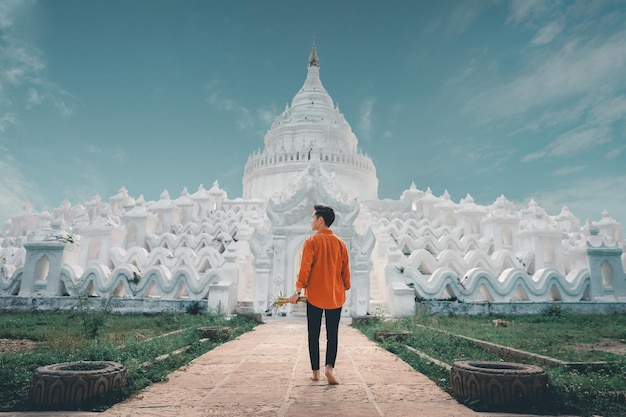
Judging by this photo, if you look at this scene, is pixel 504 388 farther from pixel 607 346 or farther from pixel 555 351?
pixel 607 346

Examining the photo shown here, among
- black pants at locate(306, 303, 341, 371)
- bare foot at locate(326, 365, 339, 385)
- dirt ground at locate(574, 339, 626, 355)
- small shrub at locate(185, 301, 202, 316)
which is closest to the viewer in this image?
bare foot at locate(326, 365, 339, 385)

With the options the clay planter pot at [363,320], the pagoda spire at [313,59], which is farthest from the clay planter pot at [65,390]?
the pagoda spire at [313,59]

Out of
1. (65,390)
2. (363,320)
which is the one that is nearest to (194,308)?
(363,320)

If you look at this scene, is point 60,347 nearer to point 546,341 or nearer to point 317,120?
point 546,341

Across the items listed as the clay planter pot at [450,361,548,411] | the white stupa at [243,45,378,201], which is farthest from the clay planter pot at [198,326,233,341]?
the white stupa at [243,45,378,201]

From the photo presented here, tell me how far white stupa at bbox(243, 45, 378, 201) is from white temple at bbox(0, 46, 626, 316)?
597 centimetres

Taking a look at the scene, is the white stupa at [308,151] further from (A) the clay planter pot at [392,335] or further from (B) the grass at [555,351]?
(A) the clay planter pot at [392,335]

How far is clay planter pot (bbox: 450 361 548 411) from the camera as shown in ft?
12.0

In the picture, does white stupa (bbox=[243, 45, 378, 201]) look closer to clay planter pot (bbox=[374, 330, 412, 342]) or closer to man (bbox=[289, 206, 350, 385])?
clay planter pot (bbox=[374, 330, 412, 342])

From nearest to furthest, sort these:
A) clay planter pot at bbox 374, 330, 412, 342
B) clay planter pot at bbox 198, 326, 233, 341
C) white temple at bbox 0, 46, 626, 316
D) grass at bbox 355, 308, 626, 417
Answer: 1. grass at bbox 355, 308, 626, 417
2. clay planter pot at bbox 374, 330, 412, 342
3. clay planter pot at bbox 198, 326, 233, 341
4. white temple at bbox 0, 46, 626, 316

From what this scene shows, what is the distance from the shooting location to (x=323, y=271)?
16.1 ft

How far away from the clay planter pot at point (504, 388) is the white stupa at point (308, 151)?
1024 inches

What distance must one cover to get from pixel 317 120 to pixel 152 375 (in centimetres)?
3219

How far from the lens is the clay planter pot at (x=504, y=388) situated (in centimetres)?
366
